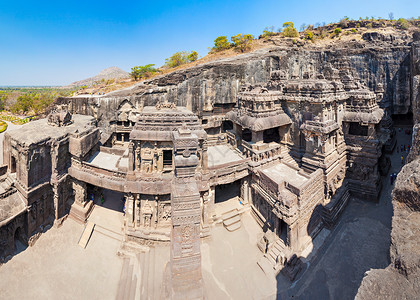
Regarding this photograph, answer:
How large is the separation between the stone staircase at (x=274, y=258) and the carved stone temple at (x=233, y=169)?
0.05m

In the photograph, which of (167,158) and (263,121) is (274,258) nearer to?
(167,158)

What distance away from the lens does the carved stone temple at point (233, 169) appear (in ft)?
39.7

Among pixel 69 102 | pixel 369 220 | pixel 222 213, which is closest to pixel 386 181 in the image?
pixel 369 220

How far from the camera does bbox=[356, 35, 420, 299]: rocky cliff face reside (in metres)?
2.54

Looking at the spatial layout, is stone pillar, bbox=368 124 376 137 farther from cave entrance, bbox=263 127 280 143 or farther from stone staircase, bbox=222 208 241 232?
stone staircase, bbox=222 208 241 232

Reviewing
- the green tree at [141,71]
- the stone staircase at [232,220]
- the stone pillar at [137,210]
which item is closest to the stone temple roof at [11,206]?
the stone pillar at [137,210]

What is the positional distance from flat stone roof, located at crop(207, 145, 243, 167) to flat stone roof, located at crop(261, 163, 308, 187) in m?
2.42

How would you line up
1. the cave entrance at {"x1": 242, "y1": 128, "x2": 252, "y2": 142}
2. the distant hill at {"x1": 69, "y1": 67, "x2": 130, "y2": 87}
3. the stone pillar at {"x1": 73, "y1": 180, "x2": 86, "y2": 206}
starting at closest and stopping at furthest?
the stone pillar at {"x1": 73, "y1": 180, "x2": 86, "y2": 206}, the cave entrance at {"x1": 242, "y1": 128, "x2": 252, "y2": 142}, the distant hill at {"x1": 69, "y1": 67, "x2": 130, "y2": 87}

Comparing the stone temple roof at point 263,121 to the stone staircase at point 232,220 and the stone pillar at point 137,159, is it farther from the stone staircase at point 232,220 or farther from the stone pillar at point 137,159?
the stone pillar at point 137,159

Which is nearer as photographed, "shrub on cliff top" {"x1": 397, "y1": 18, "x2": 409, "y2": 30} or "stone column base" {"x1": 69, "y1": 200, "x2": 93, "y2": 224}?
"stone column base" {"x1": 69, "y1": 200, "x2": 93, "y2": 224}

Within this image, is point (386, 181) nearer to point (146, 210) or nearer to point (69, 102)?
point (146, 210)

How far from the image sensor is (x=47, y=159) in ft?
44.6

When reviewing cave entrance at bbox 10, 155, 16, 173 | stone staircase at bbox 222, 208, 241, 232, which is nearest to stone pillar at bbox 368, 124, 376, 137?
stone staircase at bbox 222, 208, 241, 232

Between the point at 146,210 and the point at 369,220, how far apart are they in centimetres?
1433
